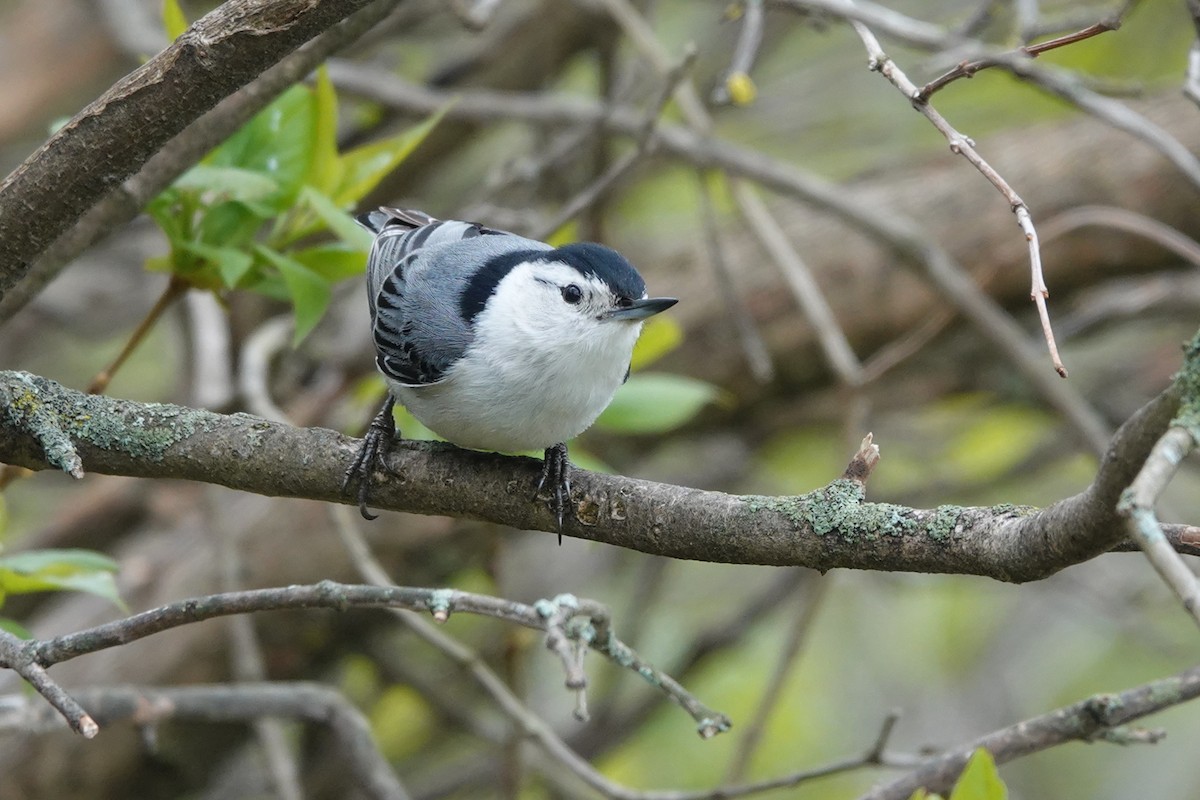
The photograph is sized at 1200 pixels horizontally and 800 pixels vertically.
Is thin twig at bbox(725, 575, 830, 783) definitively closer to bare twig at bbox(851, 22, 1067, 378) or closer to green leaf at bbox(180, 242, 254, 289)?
green leaf at bbox(180, 242, 254, 289)

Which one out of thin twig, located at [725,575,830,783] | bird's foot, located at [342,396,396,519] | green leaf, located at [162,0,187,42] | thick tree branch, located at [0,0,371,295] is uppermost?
green leaf, located at [162,0,187,42]

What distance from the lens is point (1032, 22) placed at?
279cm

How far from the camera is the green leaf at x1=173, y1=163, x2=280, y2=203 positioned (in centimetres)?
222

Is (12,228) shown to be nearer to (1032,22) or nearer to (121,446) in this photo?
(121,446)

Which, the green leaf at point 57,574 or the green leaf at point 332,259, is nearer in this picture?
the green leaf at point 57,574

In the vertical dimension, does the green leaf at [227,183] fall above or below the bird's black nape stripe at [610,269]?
above

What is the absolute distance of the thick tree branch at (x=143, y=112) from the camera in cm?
160

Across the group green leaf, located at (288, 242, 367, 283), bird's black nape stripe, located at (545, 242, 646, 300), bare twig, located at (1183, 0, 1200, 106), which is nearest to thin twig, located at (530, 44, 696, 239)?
bird's black nape stripe, located at (545, 242, 646, 300)

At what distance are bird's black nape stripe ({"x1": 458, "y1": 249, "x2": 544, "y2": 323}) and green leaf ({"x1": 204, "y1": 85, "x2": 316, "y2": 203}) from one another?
1.38ft

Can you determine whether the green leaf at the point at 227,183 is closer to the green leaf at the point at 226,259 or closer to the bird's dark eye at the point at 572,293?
the green leaf at the point at 226,259

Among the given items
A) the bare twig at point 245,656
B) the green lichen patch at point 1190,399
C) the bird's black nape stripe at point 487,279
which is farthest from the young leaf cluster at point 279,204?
the green lichen patch at point 1190,399

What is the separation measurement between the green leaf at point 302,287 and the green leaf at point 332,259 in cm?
7

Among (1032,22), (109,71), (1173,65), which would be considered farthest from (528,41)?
(1173,65)

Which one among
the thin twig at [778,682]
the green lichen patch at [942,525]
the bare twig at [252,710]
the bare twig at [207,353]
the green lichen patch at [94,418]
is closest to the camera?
the green lichen patch at [942,525]
